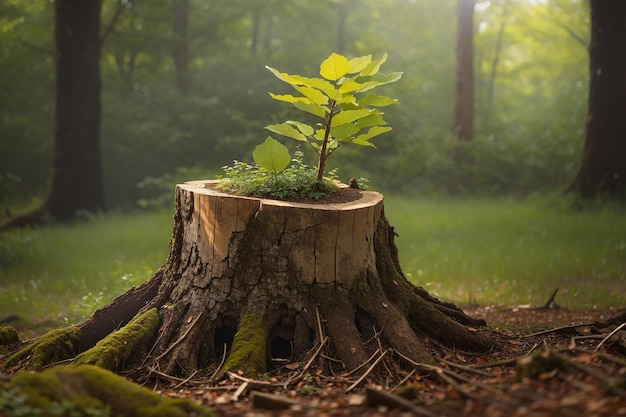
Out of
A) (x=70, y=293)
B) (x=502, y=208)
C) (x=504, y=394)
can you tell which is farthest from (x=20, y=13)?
(x=504, y=394)

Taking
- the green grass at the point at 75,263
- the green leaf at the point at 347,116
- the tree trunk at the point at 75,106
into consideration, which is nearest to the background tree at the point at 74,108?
the tree trunk at the point at 75,106

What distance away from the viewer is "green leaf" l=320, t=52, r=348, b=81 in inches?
166

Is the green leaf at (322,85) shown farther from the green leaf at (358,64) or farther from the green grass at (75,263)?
the green grass at (75,263)

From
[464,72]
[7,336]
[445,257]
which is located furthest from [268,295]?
[464,72]

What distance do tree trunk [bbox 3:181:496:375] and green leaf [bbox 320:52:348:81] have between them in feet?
2.99

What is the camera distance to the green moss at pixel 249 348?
3.89 metres

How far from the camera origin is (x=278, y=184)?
461 cm

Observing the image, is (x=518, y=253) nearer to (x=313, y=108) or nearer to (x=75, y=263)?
(x=313, y=108)

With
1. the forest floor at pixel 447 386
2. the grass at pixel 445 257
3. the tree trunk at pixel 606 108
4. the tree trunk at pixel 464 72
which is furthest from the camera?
the tree trunk at pixel 464 72

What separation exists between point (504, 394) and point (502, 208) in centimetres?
986

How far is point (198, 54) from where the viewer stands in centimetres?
1981

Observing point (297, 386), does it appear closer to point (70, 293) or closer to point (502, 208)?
point (70, 293)

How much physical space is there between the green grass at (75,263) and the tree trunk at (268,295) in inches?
95.2

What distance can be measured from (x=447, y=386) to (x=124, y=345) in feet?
6.89
